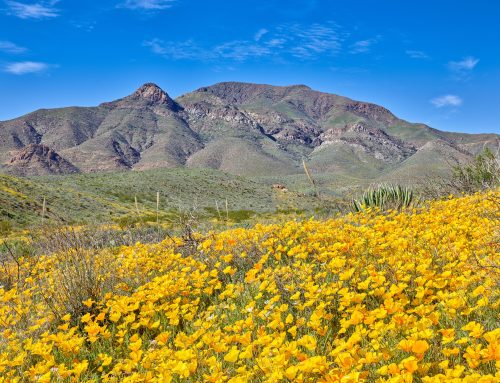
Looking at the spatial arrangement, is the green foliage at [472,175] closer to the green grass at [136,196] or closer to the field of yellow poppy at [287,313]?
the field of yellow poppy at [287,313]

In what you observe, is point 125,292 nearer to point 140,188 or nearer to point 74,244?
point 74,244

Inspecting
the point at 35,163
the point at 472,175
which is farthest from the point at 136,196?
the point at 35,163

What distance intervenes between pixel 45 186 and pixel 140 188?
1174cm

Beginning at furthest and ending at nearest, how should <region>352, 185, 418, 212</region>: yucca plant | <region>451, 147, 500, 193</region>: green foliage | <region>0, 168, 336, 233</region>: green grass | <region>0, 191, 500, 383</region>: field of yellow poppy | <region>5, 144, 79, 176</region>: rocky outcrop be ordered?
1. <region>5, 144, 79, 176</region>: rocky outcrop
2. <region>0, 168, 336, 233</region>: green grass
3. <region>451, 147, 500, 193</region>: green foliage
4. <region>352, 185, 418, 212</region>: yucca plant
5. <region>0, 191, 500, 383</region>: field of yellow poppy

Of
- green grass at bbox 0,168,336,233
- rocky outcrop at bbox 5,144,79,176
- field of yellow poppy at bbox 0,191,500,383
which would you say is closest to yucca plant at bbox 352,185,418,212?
field of yellow poppy at bbox 0,191,500,383

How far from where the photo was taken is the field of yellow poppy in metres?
2.55

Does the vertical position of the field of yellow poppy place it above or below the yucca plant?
below

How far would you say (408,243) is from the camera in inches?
189

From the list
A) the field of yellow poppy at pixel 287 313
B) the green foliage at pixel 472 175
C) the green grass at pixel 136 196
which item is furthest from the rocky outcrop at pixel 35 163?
the field of yellow poppy at pixel 287 313

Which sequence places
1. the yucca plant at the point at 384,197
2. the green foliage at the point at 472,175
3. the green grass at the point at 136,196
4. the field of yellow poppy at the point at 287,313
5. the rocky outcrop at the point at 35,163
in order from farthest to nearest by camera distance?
1. the rocky outcrop at the point at 35,163
2. the green grass at the point at 136,196
3. the green foliage at the point at 472,175
4. the yucca plant at the point at 384,197
5. the field of yellow poppy at the point at 287,313

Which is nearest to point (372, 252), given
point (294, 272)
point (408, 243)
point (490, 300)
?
point (408, 243)

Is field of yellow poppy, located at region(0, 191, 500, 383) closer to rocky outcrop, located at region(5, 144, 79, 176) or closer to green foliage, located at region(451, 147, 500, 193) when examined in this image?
green foliage, located at region(451, 147, 500, 193)

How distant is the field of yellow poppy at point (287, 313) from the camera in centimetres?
255

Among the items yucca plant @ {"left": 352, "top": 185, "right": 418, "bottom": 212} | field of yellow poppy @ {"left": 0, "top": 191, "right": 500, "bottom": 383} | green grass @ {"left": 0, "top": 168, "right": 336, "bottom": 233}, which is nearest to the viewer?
field of yellow poppy @ {"left": 0, "top": 191, "right": 500, "bottom": 383}
